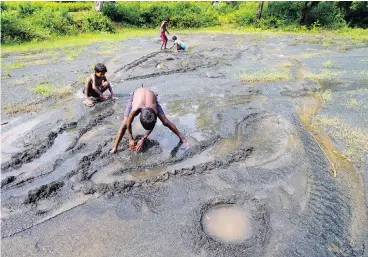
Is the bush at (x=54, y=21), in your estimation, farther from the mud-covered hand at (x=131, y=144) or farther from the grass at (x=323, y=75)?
the mud-covered hand at (x=131, y=144)

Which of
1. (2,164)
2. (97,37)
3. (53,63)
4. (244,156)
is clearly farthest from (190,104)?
(97,37)

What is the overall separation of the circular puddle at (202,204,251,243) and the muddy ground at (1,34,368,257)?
0.01 meters

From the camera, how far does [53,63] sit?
41.9 ft

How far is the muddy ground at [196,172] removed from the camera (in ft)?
13.7

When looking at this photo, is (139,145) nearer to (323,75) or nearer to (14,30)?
(323,75)

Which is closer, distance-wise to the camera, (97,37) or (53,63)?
(53,63)

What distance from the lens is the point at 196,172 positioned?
5.57 metres

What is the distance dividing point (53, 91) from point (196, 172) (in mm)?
5849

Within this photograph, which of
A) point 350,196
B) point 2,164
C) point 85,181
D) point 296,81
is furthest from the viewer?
point 296,81

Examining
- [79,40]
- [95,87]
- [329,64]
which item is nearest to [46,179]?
[95,87]

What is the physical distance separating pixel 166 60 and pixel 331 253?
10.3 m

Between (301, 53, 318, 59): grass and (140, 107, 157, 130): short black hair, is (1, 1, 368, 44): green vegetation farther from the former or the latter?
(140, 107, 157, 130): short black hair

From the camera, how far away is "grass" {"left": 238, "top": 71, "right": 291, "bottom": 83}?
1041 cm

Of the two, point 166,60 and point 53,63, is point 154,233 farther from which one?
point 53,63
